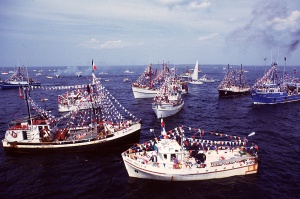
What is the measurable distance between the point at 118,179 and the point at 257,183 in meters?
17.5

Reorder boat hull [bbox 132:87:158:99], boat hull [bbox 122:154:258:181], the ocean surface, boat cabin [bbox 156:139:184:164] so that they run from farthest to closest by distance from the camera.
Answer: boat hull [bbox 132:87:158:99]
boat cabin [bbox 156:139:184:164]
boat hull [bbox 122:154:258:181]
the ocean surface

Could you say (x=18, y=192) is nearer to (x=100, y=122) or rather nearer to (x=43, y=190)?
(x=43, y=190)

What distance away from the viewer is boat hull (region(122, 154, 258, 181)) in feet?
91.0

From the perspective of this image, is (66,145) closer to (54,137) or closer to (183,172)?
(54,137)

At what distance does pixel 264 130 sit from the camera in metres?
49.8

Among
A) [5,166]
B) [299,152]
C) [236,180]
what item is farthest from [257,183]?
[5,166]

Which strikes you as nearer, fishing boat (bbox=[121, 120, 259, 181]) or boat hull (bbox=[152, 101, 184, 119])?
fishing boat (bbox=[121, 120, 259, 181])

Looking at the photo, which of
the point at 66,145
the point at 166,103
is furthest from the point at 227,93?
the point at 66,145

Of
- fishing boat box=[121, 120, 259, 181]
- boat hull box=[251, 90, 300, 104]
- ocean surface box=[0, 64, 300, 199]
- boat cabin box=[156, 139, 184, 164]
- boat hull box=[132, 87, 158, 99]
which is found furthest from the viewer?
boat hull box=[132, 87, 158, 99]

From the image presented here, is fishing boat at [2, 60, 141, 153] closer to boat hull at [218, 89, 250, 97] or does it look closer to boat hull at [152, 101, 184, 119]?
boat hull at [152, 101, 184, 119]

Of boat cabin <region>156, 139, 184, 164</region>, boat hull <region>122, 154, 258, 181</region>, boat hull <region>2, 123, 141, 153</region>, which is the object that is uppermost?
boat cabin <region>156, 139, 184, 164</region>

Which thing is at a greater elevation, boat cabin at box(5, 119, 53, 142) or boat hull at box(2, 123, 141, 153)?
boat cabin at box(5, 119, 53, 142)

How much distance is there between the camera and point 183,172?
2769 cm

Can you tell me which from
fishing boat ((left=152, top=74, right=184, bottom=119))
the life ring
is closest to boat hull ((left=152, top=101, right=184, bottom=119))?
fishing boat ((left=152, top=74, right=184, bottom=119))
